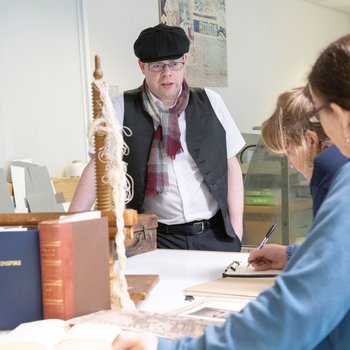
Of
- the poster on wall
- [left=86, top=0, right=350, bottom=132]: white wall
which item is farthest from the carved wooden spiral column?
the poster on wall

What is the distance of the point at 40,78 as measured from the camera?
339 cm

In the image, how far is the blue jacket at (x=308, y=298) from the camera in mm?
784

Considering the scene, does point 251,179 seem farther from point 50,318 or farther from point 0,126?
point 50,318

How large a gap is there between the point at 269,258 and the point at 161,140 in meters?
0.80

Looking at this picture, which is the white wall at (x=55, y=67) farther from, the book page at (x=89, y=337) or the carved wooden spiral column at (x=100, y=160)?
the book page at (x=89, y=337)

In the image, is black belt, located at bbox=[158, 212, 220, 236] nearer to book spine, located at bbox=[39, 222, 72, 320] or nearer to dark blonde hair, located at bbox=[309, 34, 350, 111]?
book spine, located at bbox=[39, 222, 72, 320]

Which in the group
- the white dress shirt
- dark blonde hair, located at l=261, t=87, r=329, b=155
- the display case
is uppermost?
dark blonde hair, located at l=261, t=87, r=329, b=155

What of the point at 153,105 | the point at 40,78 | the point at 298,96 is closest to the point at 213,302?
the point at 298,96

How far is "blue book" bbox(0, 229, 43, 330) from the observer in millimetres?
1218

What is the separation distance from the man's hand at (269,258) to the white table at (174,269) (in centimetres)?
12

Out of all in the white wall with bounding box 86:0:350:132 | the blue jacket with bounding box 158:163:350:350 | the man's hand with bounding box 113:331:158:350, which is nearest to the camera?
the blue jacket with bounding box 158:163:350:350

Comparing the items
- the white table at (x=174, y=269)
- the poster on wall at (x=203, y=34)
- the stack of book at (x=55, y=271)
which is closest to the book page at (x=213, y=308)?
the white table at (x=174, y=269)

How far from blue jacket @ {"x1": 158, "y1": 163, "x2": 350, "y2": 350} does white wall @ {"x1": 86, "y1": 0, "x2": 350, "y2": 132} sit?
3129mm

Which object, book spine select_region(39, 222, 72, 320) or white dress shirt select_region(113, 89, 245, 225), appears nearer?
book spine select_region(39, 222, 72, 320)
